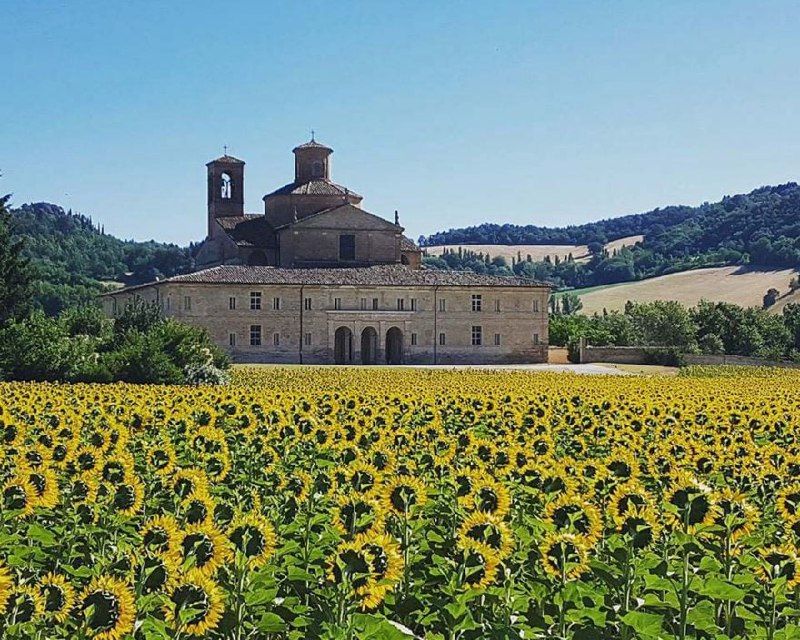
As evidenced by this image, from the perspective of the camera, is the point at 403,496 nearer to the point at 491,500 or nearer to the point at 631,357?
the point at 491,500

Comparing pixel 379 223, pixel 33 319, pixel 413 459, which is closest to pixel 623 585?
pixel 413 459

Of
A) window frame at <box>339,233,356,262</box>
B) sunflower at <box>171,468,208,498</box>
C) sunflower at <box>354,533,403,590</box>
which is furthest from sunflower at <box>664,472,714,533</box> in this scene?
window frame at <box>339,233,356,262</box>

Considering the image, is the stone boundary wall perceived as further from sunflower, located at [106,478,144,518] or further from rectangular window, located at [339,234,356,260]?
sunflower, located at [106,478,144,518]

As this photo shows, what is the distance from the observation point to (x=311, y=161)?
8644 centimetres

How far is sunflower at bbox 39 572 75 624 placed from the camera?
460cm

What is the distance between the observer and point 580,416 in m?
13.8

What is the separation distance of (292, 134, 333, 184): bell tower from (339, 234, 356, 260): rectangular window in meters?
9.34

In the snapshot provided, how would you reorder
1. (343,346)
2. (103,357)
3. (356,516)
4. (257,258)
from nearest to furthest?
1. (356,516)
2. (103,357)
3. (343,346)
4. (257,258)

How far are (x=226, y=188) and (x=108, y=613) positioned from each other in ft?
283

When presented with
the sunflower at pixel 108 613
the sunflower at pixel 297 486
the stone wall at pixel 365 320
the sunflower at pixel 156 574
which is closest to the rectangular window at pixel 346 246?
the stone wall at pixel 365 320

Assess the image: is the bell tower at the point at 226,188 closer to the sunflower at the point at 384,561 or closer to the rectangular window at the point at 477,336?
the rectangular window at the point at 477,336

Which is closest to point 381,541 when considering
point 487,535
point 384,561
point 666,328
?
point 384,561

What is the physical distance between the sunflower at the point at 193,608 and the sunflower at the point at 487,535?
5.13ft

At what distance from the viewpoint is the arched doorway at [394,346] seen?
7506 cm
